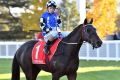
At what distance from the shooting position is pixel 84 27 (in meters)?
9.12

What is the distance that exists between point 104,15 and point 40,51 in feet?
76.9

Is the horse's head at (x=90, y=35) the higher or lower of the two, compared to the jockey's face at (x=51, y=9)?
lower

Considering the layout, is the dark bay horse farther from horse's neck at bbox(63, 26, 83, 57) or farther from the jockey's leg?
the jockey's leg

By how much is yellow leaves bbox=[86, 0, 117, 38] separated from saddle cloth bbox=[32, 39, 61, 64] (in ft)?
73.3

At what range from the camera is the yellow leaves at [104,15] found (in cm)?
3272

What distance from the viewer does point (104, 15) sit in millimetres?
33125

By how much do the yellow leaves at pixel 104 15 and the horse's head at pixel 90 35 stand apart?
Answer: 917 inches

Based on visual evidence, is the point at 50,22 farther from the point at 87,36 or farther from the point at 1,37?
the point at 1,37

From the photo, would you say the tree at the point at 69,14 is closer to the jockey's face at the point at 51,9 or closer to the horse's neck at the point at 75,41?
the jockey's face at the point at 51,9

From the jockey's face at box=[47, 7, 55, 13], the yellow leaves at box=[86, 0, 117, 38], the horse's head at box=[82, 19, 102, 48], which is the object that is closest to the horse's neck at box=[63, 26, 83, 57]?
the horse's head at box=[82, 19, 102, 48]

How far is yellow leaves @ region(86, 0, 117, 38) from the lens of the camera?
1288 inches

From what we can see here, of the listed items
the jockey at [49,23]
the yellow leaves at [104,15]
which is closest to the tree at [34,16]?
the yellow leaves at [104,15]

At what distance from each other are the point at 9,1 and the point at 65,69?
32706mm

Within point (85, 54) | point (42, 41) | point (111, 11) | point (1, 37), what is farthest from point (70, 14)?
point (42, 41)
